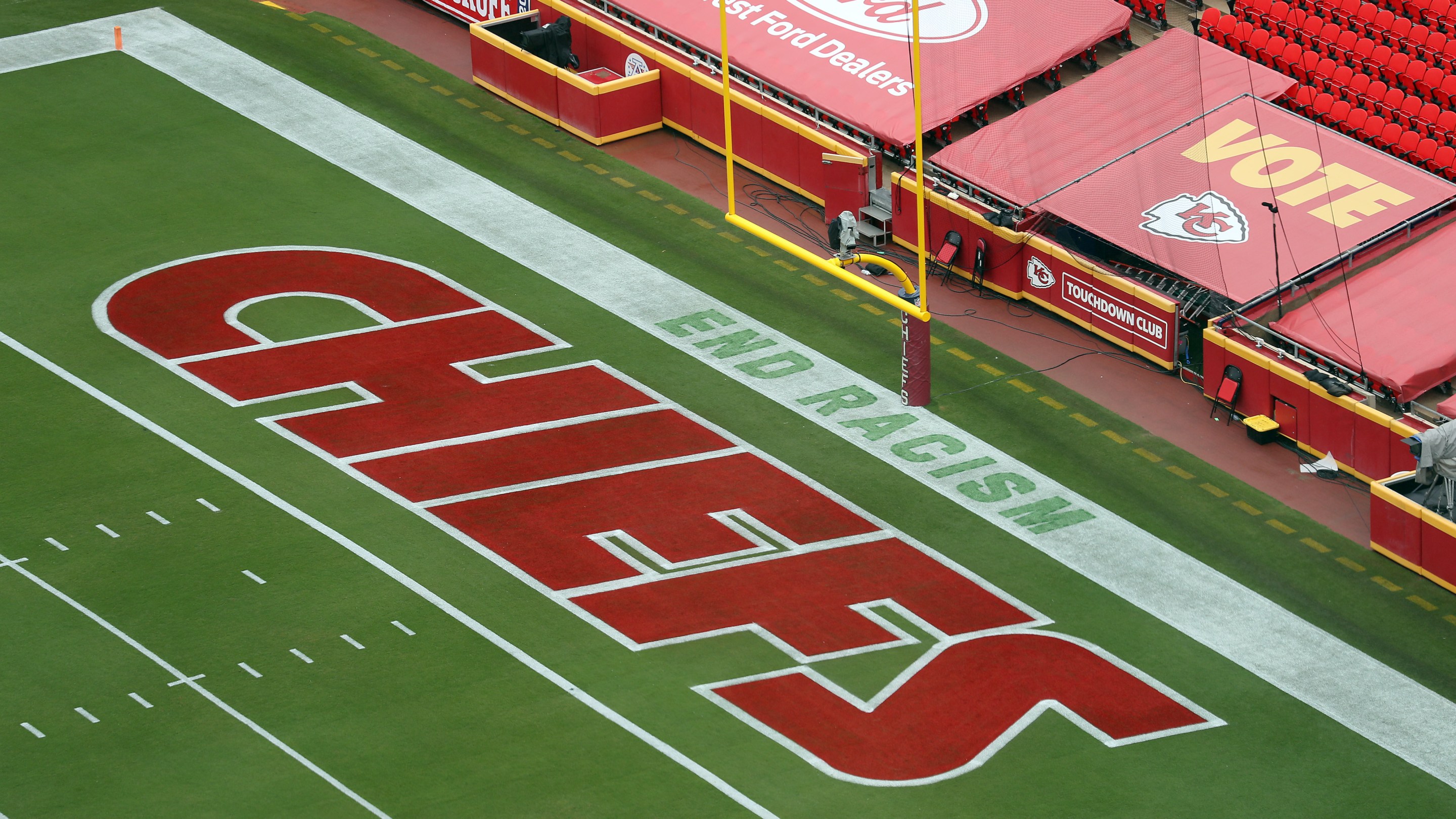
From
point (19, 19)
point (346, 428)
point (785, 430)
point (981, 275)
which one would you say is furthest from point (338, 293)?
point (19, 19)

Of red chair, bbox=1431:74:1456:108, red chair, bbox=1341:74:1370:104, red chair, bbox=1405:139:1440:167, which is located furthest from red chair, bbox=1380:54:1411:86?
red chair, bbox=1405:139:1440:167

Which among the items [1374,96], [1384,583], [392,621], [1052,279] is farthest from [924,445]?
[1374,96]

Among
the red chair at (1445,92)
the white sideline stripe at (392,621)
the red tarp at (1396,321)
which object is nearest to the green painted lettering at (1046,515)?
the red tarp at (1396,321)

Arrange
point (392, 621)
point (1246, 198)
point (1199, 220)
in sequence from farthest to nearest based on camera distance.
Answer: point (1246, 198)
point (1199, 220)
point (392, 621)

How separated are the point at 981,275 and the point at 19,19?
768 inches

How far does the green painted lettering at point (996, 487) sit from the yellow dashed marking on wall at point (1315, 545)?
3404mm

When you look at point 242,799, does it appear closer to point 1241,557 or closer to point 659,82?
point 1241,557

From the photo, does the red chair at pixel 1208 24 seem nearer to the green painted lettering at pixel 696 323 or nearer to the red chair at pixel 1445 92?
the red chair at pixel 1445 92

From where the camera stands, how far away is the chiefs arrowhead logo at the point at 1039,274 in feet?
106

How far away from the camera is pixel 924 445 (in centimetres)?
2966

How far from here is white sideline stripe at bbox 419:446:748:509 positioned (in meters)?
28.6

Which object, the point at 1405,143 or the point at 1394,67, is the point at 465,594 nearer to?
the point at 1405,143

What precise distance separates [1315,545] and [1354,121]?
9.15m

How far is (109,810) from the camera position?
23.4 m
